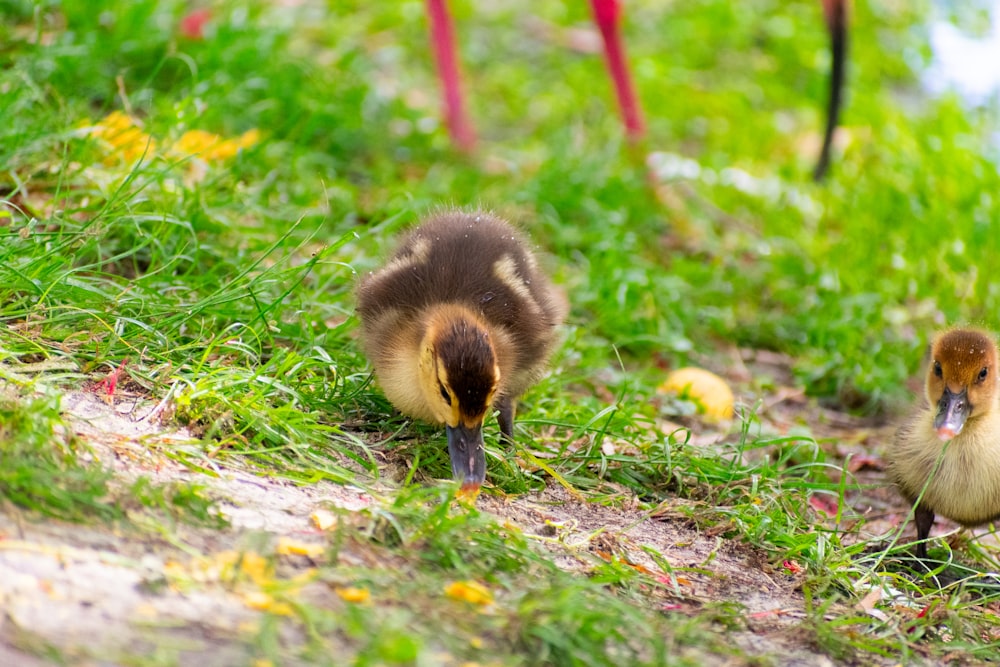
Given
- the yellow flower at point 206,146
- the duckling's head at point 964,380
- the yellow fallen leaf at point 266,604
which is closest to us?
the yellow fallen leaf at point 266,604

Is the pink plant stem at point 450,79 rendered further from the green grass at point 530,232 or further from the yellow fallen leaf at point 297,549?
the yellow fallen leaf at point 297,549

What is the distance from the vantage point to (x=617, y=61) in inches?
226

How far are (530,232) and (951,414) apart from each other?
2.19 meters

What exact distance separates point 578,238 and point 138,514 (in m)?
2.96

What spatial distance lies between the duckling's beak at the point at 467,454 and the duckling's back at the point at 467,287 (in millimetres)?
298

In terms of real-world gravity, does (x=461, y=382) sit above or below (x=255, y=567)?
Result: above

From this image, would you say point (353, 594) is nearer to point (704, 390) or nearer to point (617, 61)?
point (704, 390)

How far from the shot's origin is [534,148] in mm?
6191

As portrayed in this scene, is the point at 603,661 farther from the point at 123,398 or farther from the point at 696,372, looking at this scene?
the point at 696,372

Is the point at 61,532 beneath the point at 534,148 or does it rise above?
beneath

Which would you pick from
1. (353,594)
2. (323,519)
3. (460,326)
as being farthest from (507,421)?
(353,594)

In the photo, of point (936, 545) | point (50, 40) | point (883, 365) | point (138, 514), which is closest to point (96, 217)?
point (138, 514)

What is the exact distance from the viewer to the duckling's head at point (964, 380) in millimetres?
3348

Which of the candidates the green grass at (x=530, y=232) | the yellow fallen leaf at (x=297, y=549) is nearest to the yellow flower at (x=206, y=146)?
the green grass at (x=530, y=232)
